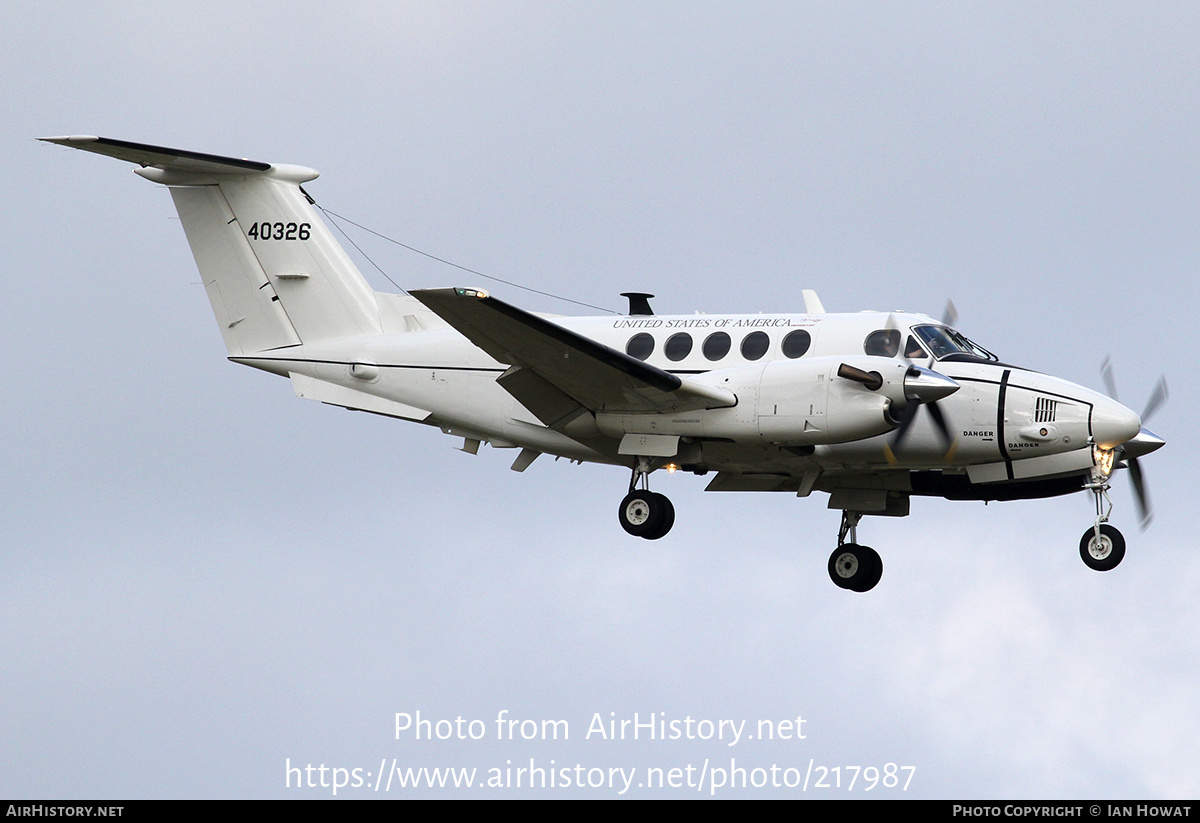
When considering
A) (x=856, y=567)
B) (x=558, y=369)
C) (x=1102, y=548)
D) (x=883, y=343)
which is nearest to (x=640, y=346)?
(x=558, y=369)

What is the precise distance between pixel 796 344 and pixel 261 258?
8.44 meters

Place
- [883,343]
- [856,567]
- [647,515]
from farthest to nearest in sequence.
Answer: [856,567] < [647,515] < [883,343]

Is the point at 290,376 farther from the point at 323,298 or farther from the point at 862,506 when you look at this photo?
the point at 862,506

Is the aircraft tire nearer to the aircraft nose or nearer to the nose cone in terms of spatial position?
the nose cone

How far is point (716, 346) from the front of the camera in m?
22.4

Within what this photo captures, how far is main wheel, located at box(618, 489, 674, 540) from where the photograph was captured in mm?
22031

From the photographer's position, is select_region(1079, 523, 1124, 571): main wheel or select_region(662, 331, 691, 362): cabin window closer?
select_region(1079, 523, 1124, 571): main wheel

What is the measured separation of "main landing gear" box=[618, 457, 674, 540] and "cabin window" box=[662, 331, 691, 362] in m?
1.47

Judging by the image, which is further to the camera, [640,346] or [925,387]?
[640,346]

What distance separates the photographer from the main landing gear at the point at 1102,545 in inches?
827

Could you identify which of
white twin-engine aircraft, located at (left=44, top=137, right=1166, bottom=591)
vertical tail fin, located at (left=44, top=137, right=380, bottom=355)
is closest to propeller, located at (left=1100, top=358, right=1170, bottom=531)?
white twin-engine aircraft, located at (left=44, top=137, right=1166, bottom=591)

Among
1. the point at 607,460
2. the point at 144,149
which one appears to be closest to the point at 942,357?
the point at 607,460

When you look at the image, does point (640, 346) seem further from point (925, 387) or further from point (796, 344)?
point (925, 387)

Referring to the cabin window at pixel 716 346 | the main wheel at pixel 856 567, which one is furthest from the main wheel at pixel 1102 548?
the cabin window at pixel 716 346
